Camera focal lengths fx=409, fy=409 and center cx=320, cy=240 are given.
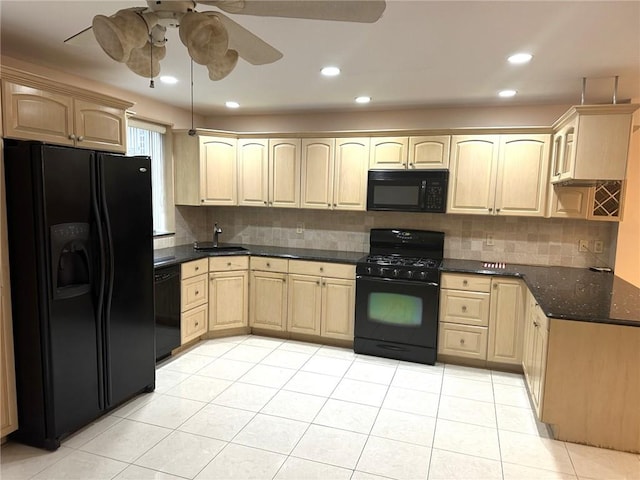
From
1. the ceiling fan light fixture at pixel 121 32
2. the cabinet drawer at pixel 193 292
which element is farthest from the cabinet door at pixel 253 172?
the ceiling fan light fixture at pixel 121 32

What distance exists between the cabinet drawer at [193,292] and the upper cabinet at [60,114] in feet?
4.62

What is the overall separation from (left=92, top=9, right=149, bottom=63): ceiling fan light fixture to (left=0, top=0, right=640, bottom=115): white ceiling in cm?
70

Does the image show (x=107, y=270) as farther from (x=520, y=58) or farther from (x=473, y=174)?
(x=473, y=174)

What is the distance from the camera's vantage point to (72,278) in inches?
97.2

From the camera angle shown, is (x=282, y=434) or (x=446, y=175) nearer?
(x=282, y=434)

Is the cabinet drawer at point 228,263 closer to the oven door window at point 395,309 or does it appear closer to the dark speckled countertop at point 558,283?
the dark speckled countertop at point 558,283

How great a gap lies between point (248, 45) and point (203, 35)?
1.46 feet

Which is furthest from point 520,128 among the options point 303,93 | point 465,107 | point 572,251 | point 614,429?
point 614,429

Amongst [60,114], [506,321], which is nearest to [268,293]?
[506,321]

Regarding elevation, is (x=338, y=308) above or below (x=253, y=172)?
below

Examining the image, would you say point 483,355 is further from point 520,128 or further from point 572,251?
point 520,128

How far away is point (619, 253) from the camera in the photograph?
3578 mm

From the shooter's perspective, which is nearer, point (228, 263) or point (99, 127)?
point (99, 127)

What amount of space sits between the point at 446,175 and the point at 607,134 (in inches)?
51.2
